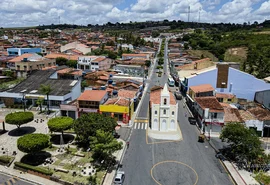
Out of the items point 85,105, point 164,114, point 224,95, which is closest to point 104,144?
point 164,114

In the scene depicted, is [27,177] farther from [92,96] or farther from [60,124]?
[92,96]

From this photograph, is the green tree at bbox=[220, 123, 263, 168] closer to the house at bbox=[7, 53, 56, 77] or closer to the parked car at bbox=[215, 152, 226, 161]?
the parked car at bbox=[215, 152, 226, 161]

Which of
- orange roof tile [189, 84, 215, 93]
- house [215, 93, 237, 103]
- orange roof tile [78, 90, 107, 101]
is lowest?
house [215, 93, 237, 103]

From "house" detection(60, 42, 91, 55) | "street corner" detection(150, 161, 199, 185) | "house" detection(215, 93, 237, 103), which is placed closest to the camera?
"street corner" detection(150, 161, 199, 185)

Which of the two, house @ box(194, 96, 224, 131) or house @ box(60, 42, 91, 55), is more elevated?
house @ box(60, 42, 91, 55)

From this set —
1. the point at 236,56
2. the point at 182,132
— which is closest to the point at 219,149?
the point at 182,132

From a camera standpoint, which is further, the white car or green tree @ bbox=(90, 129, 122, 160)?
green tree @ bbox=(90, 129, 122, 160)

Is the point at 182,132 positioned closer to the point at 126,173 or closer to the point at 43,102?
the point at 126,173

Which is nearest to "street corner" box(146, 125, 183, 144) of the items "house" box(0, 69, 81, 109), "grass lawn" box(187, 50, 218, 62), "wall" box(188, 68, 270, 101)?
"wall" box(188, 68, 270, 101)
